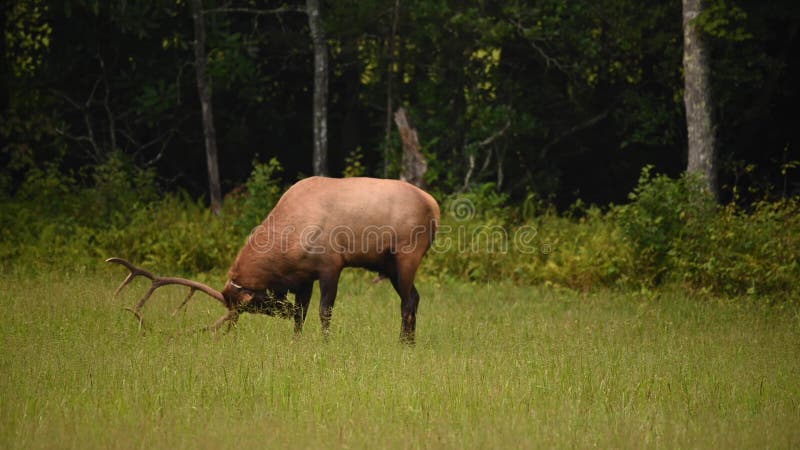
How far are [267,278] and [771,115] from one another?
49.2 ft

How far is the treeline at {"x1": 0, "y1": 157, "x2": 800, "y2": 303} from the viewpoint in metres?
14.6

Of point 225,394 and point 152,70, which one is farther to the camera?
point 152,70

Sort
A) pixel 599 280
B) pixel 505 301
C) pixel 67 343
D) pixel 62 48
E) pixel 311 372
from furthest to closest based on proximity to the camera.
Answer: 1. pixel 62 48
2. pixel 599 280
3. pixel 505 301
4. pixel 67 343
5. pixel 311 372

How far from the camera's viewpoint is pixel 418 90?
22.6 metres

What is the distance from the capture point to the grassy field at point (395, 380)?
7.17 meters

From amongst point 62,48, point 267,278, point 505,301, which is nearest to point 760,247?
point 505,301

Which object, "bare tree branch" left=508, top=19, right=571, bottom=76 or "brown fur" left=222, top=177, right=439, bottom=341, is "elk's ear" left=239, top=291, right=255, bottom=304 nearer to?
"brown fur" left=222, top=177, right=439, bottom=341

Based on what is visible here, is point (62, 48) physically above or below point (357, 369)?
above

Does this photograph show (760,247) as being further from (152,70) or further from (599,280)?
(152,70)

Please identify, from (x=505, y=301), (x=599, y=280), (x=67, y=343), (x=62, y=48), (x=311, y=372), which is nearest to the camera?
(x=311, y=372)

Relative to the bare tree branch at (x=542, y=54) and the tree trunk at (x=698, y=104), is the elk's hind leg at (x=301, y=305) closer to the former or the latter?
the tree trunk at (x=698, y=104)

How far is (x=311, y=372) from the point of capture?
891 centimetres

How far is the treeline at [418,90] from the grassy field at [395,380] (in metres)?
8.88

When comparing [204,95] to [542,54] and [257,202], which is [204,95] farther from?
[542,54]
